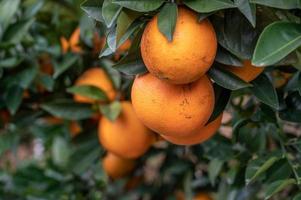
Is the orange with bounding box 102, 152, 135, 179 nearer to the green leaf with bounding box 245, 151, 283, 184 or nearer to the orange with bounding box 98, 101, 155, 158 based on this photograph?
the orange with bounding box 98, 101, 155, 158

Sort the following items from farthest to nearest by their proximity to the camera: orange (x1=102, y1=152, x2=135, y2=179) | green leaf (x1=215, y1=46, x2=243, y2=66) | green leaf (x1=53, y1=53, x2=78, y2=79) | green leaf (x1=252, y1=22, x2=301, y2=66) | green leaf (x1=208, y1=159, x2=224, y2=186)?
orange (x1=102, y1=152, x2=135, y2=179)
green leaf (x1=53, y1=53, x2=78, y2=79)
green leaf (x1=208, y1=159, x2=224, y2=186)
green leaf (x1=215, y1=46, x2=243, y2=66)
green leaf (x1=252, y1=22, x2=301, y2=66)

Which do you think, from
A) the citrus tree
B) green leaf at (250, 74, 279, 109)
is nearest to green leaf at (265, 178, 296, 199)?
the citrus tree

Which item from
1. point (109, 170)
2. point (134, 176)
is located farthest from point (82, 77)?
point (134, 176)

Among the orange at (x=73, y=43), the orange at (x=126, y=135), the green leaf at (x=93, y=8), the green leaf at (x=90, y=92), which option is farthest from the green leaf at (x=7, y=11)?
the green leaf at (x=93, y=8)

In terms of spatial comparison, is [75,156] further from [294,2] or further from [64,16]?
[294,2]

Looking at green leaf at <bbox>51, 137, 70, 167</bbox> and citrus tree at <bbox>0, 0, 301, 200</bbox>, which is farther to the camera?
green leaf at <bbox>51, 137, 70, 167</bbox>

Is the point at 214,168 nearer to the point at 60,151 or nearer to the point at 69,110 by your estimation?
the point at 69,110

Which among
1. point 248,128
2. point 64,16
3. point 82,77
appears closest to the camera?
point 248,128
